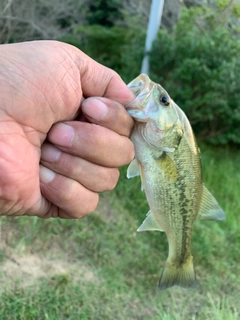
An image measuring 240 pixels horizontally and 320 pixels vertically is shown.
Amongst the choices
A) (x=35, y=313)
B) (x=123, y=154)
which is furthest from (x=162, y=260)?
(x=123, y=154)

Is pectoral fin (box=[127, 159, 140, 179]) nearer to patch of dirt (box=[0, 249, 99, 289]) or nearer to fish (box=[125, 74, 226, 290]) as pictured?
fish (box=[125, 74, 226, 290])

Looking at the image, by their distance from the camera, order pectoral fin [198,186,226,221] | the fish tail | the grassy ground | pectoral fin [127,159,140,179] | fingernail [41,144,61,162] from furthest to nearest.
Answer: the grassy ground, the fish tail, pectoral fin [198,186,226,221], pectoral fin [127,159,140,179], fingernail [41,144,61,162]

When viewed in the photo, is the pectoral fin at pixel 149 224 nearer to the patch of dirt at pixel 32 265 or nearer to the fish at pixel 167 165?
the fish at pixel 167 165

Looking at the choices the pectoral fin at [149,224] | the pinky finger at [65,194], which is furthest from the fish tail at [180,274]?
the pinky finger at [65,194]

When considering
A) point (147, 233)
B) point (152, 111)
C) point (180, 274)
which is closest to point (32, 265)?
point (147, 233)

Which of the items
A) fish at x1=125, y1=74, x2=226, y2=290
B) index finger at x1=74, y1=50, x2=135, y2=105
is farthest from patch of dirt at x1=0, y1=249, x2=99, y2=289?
index finger at x1=74, y1=50, x2=135, y2=105

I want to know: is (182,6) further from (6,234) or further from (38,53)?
(38,53)

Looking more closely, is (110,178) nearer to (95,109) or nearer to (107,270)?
(95,109)
